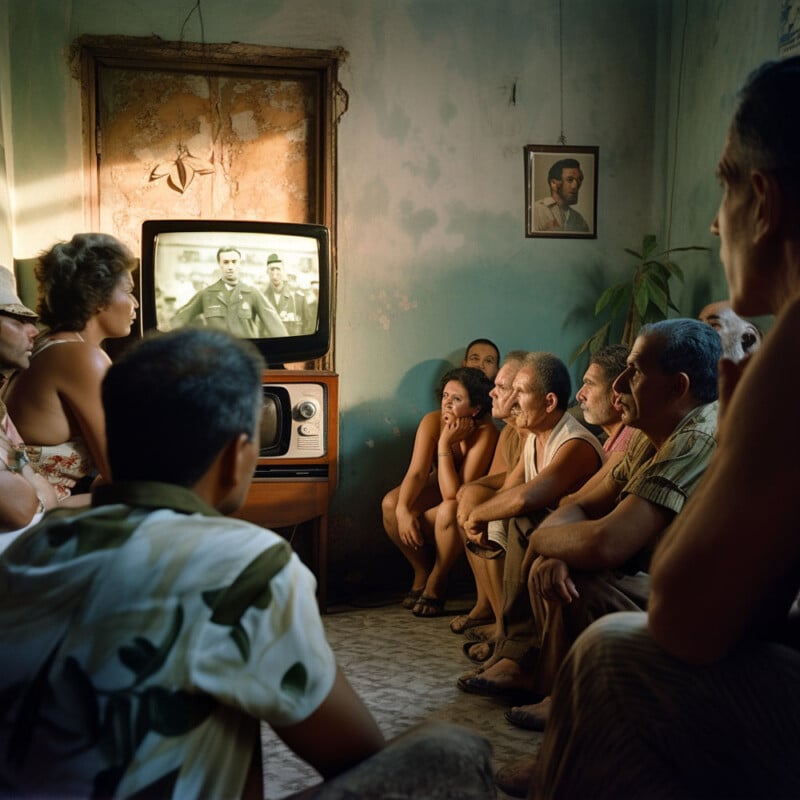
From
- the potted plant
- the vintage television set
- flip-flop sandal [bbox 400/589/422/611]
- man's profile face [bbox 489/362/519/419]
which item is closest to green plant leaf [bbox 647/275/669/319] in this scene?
the potted plant

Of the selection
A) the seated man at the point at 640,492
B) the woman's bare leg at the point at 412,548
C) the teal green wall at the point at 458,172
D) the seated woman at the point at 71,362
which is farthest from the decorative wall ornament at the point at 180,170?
the seated man at the point at 640,492

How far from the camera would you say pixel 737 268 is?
119 centimetres

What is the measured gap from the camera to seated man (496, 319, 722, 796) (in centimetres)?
205

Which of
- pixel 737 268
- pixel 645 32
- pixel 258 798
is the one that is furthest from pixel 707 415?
pixel 645 32

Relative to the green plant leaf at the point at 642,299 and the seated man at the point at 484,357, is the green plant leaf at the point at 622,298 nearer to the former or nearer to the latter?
the green plant leaf at the point at 642,299

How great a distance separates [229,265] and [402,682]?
1.93 metres

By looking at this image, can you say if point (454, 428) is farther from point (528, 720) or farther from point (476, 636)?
point (528, 720)

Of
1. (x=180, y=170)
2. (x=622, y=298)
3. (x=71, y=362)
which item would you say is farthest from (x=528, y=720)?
(x=180, y=170)

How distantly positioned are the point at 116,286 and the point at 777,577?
7.37ft

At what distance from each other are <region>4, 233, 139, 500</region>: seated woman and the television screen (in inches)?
42.5

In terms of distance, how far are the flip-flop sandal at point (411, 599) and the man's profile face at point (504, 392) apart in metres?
1.03

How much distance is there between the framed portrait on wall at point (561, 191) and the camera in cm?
461

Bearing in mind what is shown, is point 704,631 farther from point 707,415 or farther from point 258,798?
point 707,415

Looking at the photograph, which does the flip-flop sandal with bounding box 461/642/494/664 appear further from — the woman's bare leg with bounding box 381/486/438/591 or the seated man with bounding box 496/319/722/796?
the woman's bare leg with bounding box 381/486/438/591
